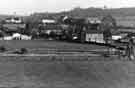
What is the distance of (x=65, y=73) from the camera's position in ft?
26.5

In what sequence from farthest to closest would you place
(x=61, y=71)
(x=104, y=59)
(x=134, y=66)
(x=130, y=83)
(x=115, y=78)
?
(x=104, y=59)
(x=134, y=66)
(x=61, y=71)
(x=115, y=78)
(x=130, y=83)

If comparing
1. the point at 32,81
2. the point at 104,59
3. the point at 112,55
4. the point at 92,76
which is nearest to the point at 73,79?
the point at 92,76

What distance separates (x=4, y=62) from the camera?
9.19 m

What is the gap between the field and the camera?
688cm

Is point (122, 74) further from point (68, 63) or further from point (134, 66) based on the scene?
point (68, 63)

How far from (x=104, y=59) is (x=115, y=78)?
236cm

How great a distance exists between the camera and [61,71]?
326 inches

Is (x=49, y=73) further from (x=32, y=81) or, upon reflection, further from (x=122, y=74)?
(x=122, y=74)

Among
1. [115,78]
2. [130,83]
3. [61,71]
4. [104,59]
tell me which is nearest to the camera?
[130,83]

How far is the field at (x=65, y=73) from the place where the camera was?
271 inches

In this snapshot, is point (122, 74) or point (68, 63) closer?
point (122, 74)

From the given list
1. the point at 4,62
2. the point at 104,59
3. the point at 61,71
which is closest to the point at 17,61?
the point at 4,62

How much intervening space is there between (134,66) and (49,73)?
139 inches

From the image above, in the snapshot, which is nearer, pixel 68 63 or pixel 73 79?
pixel 73 79
